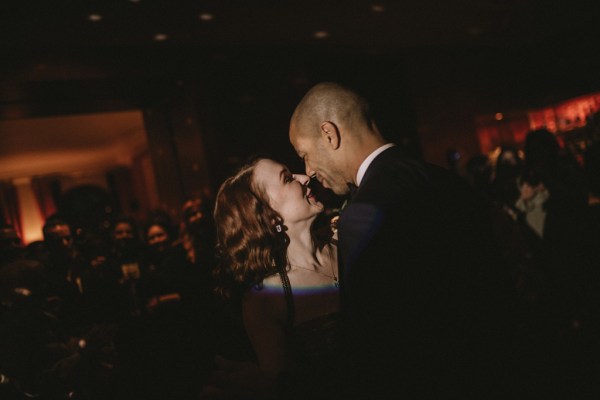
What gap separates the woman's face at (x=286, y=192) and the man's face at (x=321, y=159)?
0.90 feet

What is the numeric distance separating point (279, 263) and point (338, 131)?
0.70m

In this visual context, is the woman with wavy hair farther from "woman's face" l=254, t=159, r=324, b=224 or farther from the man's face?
the man's face

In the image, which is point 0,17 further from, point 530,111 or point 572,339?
point 530,111

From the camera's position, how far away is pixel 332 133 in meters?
1.41

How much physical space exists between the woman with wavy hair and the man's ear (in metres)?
0.46

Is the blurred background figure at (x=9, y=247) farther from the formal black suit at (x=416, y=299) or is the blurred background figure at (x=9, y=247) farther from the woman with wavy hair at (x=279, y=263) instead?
the formal black suit at (x=416, y=299)

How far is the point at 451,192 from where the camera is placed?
3.94ft

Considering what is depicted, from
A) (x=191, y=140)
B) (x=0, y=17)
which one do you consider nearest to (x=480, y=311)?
(x=0, y=17)

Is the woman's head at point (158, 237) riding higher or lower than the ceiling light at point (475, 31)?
lower

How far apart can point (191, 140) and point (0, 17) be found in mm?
2266

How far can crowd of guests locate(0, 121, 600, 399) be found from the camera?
6.18 ft

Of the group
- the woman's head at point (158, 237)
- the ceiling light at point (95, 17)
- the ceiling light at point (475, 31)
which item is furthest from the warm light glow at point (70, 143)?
the ceiling light at point (475, 31)

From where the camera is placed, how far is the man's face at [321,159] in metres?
1.44

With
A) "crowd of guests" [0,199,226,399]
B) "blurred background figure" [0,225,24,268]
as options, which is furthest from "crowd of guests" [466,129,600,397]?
"blurred background figure" [0,225,24,268]
